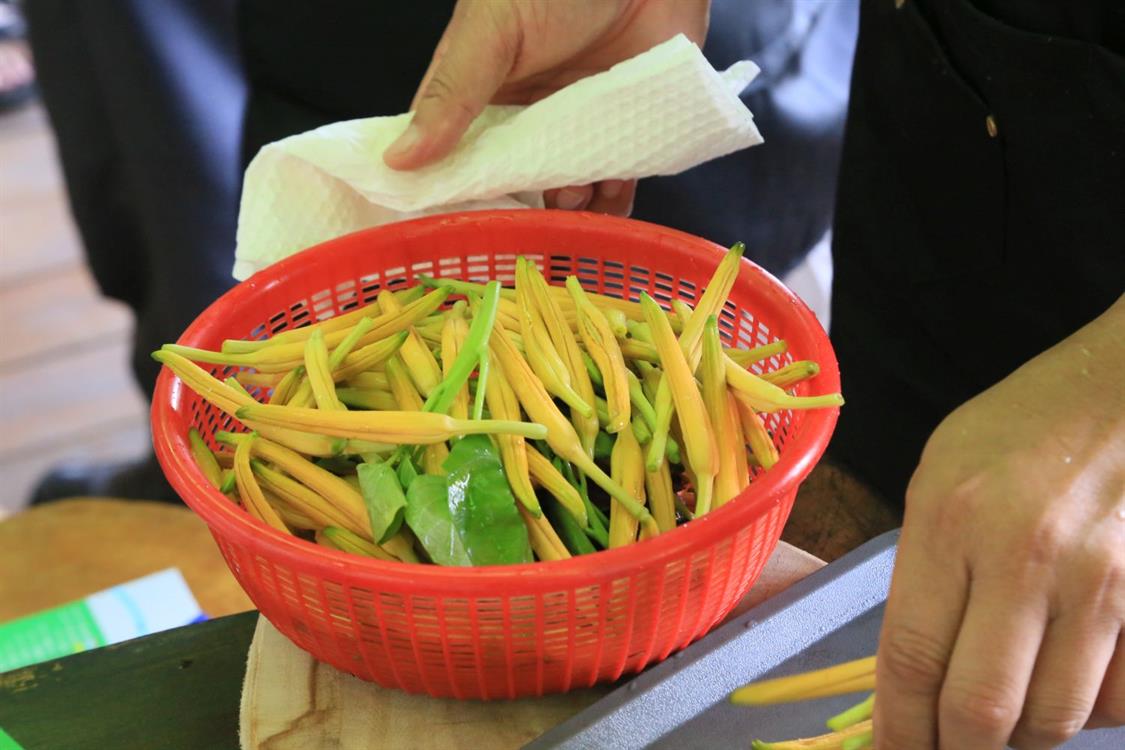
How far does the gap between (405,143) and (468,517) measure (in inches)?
14.8

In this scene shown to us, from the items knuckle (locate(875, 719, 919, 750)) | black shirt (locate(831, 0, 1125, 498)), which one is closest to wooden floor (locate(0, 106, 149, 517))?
black shirt (locate(831, 0, 1125, 498))

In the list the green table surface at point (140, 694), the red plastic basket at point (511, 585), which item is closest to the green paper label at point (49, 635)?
the green table surface at point (140, 694)

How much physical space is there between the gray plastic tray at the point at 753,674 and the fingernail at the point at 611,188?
1.40 feet

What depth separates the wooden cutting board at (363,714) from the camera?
67 centimetres

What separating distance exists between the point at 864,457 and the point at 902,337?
5.2 inches

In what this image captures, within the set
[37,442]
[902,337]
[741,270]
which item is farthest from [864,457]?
[37,442]

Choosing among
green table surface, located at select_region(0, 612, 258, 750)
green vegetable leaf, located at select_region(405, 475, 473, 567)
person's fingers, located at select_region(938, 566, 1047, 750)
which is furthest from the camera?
green table surface, located at select_region(0, 612, 258, 750)

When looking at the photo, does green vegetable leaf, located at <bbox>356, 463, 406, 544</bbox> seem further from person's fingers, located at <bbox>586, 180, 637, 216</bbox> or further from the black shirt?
the black shirt

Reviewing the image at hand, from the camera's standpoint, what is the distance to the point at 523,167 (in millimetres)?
881

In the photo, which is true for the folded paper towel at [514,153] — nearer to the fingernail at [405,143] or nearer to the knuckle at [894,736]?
the fingernail at [405,143]

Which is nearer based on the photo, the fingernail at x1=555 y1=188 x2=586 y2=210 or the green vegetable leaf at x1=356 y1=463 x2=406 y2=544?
the green vegetable leaf at x1=356 y1=463 x2=406 y2=544

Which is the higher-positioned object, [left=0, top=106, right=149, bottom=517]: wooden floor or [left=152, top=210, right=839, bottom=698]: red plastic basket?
[left=152, top=210, right=839, bottom=698]: red plastic basket

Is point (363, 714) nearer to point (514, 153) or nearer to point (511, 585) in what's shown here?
point (511, 585)

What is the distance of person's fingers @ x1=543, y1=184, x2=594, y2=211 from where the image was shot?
992 mm
